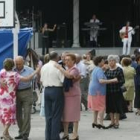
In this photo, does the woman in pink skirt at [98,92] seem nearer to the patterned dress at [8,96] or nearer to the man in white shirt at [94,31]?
the patterned dress at [8,96]

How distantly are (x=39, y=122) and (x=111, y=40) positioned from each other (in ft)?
62.9

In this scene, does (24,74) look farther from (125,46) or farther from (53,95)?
(125,46)

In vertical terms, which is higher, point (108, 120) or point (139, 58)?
point (139, 58)

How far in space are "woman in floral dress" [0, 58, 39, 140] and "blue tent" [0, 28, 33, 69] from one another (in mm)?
3202

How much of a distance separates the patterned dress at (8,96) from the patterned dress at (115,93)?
2.62 m

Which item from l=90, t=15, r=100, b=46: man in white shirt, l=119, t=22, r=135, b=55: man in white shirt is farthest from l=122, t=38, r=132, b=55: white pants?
l=90, t=15, r=100, b=46: man in white shirt

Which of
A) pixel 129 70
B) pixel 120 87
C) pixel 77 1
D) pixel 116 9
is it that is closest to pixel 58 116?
pixel 120 87

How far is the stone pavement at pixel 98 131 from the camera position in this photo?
39.1ft

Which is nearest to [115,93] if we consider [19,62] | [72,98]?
[72,98]

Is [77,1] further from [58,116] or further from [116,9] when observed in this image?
[58,116]

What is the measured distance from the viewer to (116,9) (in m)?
34.2

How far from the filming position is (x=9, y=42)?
14570 millimetres

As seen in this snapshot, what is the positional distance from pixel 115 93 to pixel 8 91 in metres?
2.94

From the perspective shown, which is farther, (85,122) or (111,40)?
(111,40)
